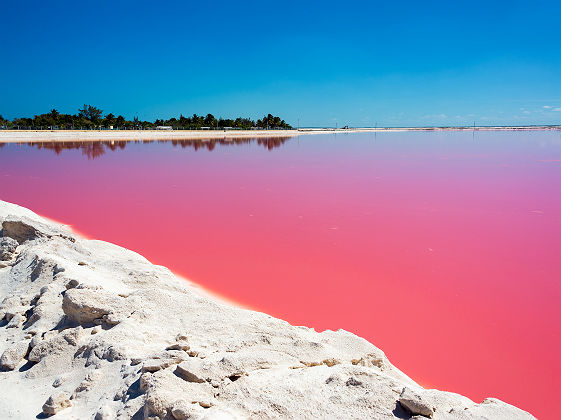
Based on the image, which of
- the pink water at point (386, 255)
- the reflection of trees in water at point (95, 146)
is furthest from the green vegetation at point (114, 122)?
the pink water at point (386, 255)

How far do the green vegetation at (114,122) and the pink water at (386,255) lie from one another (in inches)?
2055

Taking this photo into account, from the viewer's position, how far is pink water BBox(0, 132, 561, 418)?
3922mm

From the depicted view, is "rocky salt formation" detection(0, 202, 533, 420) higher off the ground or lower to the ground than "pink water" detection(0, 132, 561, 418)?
higher

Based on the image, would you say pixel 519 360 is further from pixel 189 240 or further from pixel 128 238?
pixel 128 238

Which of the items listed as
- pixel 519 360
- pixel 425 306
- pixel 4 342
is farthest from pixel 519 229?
pixel 4 342

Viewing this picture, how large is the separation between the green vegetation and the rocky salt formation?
60.6 meters

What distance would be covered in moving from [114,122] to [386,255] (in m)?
71.6

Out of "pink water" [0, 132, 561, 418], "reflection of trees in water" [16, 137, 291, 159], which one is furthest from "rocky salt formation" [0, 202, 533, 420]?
"reflection of trees in water" [16, 137, 291, 159]

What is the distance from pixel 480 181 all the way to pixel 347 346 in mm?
13377

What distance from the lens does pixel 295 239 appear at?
284 inches

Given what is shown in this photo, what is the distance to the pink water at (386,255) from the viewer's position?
3.92 metres

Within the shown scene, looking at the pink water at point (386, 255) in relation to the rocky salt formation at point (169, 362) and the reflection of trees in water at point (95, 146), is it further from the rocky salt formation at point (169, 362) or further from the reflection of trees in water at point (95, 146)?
the reflection of trees in water at point (95, 146)

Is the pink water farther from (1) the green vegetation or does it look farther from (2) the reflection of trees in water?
(1) the green vegetation

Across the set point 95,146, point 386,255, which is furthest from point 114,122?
point 386,255
